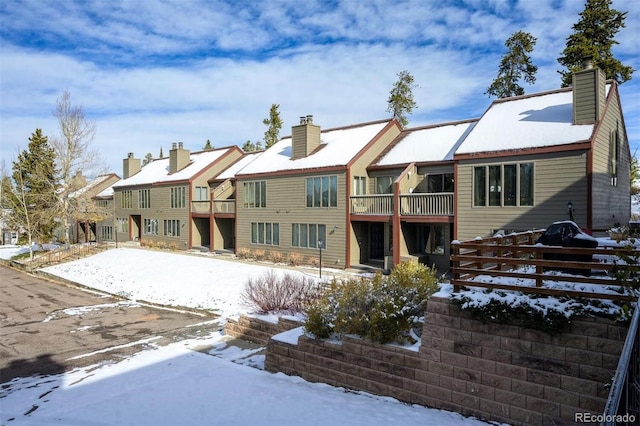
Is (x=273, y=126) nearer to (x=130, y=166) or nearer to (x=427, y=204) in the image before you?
(x=130, y=166)

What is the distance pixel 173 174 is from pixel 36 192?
16.5 m

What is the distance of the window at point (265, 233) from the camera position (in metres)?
28.7

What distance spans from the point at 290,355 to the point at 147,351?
5272 millimetres

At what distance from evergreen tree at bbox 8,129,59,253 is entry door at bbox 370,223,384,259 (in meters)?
31.6

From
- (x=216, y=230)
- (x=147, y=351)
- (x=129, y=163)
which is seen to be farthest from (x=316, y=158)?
(x=129, y=163)

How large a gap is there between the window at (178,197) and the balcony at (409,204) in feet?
62.5

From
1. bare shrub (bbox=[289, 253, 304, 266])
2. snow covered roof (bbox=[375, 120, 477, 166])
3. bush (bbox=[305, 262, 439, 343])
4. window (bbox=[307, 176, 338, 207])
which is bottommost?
bare shrub (bbox=[289, 253, 304, 266])

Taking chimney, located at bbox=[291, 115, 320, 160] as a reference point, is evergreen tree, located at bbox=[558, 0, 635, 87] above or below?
above

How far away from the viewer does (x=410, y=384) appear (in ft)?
26.3

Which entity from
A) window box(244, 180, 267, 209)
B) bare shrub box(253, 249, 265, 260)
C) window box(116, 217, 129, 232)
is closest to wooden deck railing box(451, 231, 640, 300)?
bare shrub box(253, 249, 265, 260)

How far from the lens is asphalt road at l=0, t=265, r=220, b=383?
488 inches

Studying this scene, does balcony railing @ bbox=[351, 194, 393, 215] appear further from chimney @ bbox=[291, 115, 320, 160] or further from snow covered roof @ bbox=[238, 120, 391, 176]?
chimney @ bbox=[291, 115, 320, 160]

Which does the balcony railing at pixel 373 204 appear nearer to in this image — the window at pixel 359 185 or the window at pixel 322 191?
the window at pixel 359 185

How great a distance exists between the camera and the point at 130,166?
4872 cm
